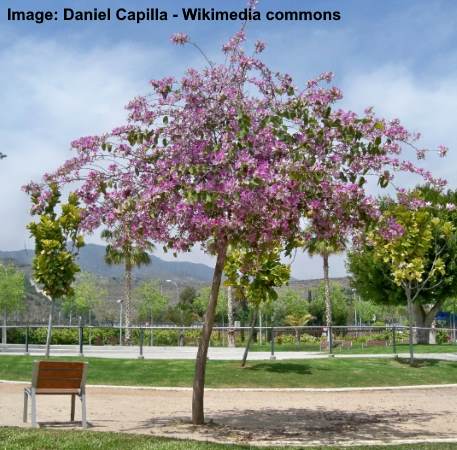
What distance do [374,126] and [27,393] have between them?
6399 millimetres

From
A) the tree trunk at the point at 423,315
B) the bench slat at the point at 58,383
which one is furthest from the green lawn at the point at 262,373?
the tree trunk at the point at 423,315

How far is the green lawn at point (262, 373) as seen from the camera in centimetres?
1795

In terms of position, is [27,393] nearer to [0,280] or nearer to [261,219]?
[261,219]

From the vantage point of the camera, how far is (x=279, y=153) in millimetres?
9828

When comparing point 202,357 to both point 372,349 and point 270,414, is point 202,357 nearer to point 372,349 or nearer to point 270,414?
point 270,414

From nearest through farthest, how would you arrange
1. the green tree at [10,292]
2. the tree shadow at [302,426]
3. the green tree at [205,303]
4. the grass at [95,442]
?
the grass at [95,442] → the tree shadow at [302,426] → the green tree at [10,292] → the green tree at [205,303]

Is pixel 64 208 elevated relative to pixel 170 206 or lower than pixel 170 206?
elevated

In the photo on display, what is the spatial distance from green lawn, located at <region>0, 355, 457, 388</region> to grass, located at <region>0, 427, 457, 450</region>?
8.83 m

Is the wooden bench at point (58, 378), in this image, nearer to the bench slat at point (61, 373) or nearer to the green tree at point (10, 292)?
the bench slat at point (61, 373)

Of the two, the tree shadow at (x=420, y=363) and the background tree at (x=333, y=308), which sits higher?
the background tree at (x=333, y=308)

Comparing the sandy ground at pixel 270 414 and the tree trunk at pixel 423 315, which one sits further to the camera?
the tree trunk at pixel 423 315

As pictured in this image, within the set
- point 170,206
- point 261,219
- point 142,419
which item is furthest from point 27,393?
point 261,219

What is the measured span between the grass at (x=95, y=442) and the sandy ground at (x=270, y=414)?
3.86ft

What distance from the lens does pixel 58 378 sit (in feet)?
35.7
